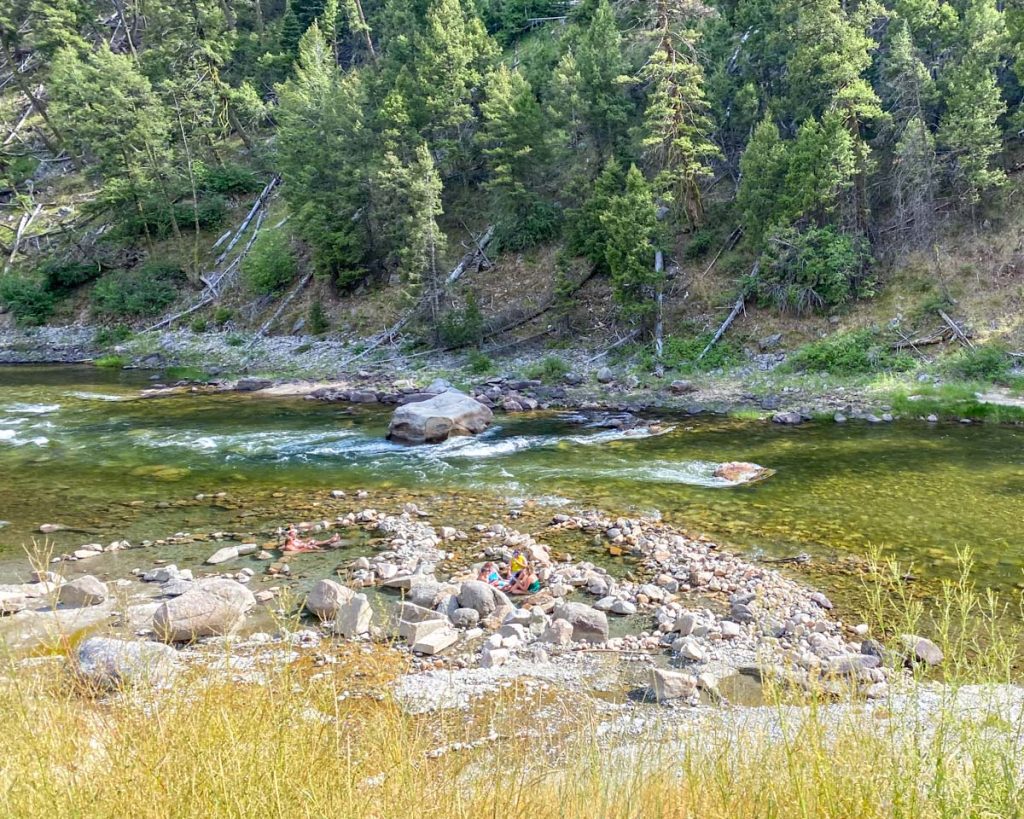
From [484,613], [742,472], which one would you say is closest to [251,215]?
[742,472]

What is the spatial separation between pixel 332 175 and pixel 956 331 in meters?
28.7

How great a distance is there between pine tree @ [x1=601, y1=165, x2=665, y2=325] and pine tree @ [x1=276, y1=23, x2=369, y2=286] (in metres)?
14.8

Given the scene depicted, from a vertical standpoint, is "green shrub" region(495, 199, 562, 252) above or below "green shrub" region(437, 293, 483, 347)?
above

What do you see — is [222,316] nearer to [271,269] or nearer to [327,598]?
[271,269]

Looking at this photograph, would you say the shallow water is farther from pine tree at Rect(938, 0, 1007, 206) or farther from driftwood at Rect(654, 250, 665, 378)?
pine tree at Rect(938, 0, 1007, 206)

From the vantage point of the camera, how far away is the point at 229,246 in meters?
44.6

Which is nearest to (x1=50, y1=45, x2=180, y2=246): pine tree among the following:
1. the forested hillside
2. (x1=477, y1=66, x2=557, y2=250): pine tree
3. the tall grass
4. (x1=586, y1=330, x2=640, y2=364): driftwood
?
the forested hillside

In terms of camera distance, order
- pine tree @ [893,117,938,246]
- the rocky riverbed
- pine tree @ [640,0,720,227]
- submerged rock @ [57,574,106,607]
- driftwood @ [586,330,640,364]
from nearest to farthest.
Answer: the rocky riverbed < submerged rock @ [57,574,106,607] < pine tree @ [893,117,938,246] < pine tree @ [640,0,720,227] < driftwood @ [586,330,640,364]

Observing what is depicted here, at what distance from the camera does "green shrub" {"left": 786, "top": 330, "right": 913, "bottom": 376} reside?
2250 centimetres

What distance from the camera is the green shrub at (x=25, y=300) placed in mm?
42062

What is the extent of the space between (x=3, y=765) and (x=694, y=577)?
8.46m

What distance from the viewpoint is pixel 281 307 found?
38375 mm

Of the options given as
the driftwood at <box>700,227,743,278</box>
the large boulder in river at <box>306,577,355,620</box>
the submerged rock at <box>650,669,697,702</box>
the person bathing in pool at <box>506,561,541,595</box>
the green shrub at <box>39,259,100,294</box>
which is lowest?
the person bathing in pool at <box>506,561,541,595</box>

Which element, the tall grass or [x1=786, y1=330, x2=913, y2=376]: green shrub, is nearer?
the tall grass
